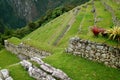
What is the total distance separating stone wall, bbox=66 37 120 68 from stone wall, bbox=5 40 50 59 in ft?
43.1

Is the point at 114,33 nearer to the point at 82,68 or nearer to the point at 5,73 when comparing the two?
the point at 82,68

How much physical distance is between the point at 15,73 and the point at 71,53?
505 cm

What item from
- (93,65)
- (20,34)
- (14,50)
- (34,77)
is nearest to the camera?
(34,77)

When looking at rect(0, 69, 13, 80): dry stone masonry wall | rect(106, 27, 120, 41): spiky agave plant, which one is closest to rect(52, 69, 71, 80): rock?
rect(0, 69, 13, 80): dry stone masonry wall

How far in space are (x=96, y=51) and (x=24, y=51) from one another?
20.5 m

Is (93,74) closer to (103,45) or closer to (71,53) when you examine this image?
(103,45)

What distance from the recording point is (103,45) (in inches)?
853

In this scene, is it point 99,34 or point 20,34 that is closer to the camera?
point 99,34

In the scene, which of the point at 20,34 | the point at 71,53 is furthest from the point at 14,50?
the point at 20,34

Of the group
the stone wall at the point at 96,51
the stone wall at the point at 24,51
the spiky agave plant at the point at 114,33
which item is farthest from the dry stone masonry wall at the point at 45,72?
the stone wall at the point at 24,51

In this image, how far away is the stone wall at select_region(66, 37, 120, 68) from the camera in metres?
21.3

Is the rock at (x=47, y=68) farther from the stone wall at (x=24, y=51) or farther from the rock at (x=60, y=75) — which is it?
the stone wall at (x=24, y=51)

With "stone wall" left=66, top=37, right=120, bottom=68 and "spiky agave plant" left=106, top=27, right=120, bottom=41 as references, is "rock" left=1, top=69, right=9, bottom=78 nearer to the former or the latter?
"stone wall" left=66, top=37, right=120, bottom=68

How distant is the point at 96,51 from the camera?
73.2 ft
